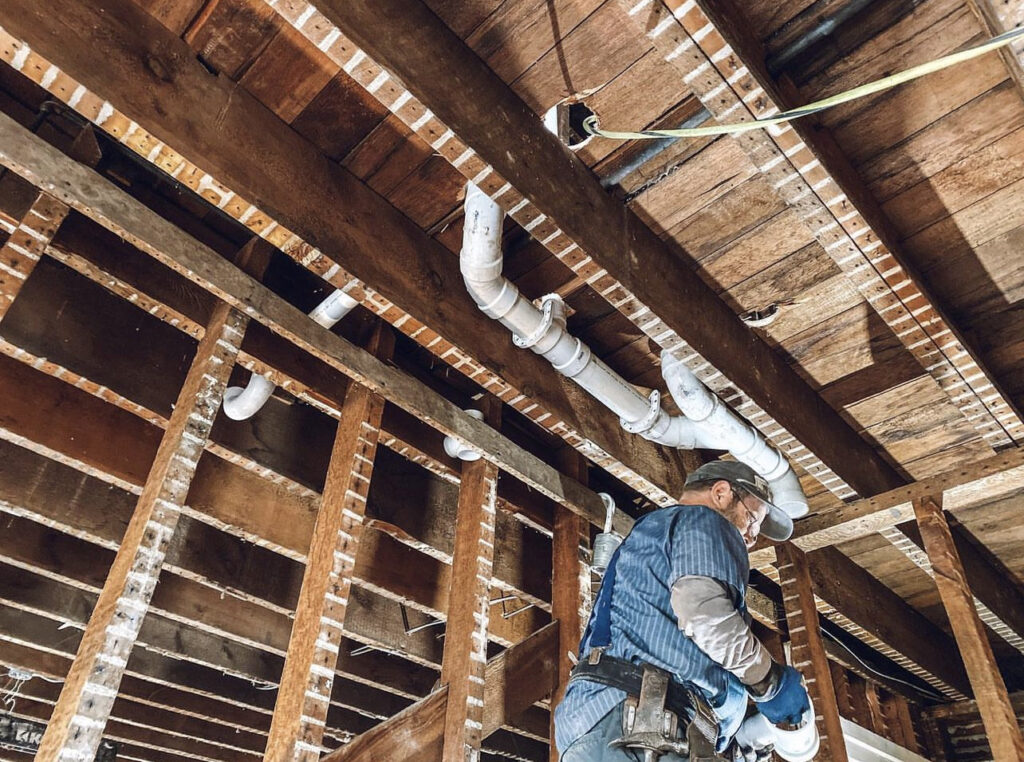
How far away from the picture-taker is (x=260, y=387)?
2711 millimetres

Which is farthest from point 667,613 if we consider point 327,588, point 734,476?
point 327,588

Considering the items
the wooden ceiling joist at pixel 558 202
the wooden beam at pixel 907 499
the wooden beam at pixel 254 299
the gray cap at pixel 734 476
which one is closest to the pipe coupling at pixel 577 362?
the wooden ceiling joist at pixel 558 202

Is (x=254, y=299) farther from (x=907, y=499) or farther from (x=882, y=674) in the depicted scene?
(x=882, y=674)

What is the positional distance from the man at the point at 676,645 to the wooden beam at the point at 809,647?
124 cm

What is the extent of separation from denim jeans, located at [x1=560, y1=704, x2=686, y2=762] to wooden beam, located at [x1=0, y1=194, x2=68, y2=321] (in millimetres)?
1708

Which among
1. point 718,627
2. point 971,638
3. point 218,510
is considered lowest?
point 718,627

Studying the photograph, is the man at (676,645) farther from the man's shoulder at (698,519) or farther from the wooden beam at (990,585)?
the wooden beam at (990,585)

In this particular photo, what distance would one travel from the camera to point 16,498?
288cm

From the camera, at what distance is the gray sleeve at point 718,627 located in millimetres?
1895

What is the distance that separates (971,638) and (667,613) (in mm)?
1592

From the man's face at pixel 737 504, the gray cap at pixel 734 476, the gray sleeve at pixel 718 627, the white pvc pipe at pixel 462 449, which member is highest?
the white pvc pipe at pixel 462 449

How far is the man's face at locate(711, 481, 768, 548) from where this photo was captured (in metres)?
2.43

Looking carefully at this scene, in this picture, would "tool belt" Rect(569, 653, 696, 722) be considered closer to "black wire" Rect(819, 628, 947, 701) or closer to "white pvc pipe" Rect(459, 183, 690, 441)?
"white pvc pipe" Rect(459, 183, 690, 441)

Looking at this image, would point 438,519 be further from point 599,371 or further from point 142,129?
point 142,129
